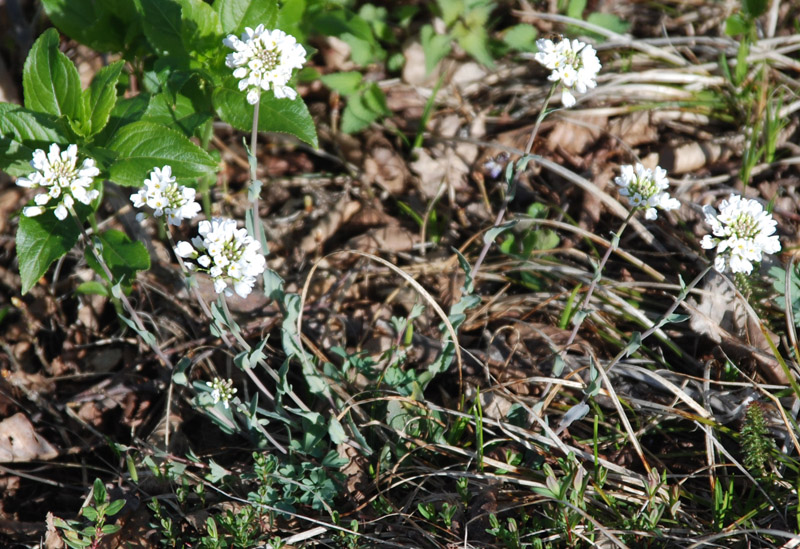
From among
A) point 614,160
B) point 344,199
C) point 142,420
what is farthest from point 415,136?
point 142,420

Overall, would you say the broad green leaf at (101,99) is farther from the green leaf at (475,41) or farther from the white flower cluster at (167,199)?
the green leaf at (475,41)

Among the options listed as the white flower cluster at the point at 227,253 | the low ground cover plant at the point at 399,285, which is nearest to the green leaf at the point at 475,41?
the low ground cover plant at the point at 399,285

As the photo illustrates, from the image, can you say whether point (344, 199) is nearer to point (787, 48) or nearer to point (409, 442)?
point (409, 442)

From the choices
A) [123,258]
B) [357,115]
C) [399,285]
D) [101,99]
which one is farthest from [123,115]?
[399,285]

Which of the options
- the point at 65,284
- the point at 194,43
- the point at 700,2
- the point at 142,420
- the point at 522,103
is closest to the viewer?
the point at 194,43

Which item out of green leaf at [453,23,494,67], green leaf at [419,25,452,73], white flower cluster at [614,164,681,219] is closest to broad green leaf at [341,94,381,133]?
green leaf at [419,25,452,73]

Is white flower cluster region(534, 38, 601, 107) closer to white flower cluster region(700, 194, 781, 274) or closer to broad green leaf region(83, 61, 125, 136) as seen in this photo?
white flower cluster region(700, 194, 781, 274)
